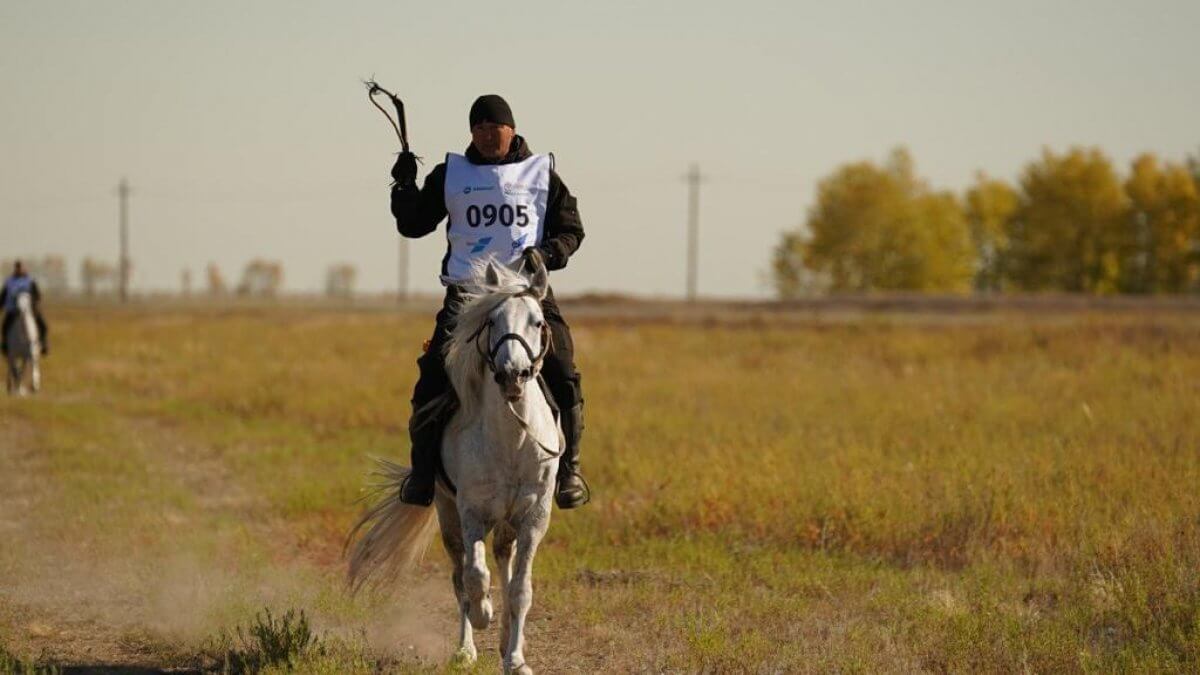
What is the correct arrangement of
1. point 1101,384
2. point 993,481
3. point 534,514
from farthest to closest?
1. point 1101,384
2. point 993,481
3. point 534,514

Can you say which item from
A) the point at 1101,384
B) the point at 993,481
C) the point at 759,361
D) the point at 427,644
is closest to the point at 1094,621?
the point at 993,481

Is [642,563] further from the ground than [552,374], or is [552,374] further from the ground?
[552,374]

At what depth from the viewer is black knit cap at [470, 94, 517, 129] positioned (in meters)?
7.22

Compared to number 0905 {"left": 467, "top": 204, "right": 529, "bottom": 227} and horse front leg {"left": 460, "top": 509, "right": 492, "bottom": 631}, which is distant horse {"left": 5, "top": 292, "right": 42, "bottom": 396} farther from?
horse front leg {"left": 460, "top": 509, "right": 492, "bottom": 631}

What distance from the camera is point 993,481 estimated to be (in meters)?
11.4

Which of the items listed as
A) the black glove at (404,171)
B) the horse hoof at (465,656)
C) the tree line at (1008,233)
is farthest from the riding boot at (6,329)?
the tree line at (1008,233)

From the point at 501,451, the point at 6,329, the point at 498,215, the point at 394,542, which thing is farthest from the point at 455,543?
the point at 6,329

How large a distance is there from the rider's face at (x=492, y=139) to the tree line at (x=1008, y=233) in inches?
2841

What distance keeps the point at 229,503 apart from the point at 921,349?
1840 centimetres

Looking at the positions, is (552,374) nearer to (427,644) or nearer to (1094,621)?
(427,644)

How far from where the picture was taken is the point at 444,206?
7426mm

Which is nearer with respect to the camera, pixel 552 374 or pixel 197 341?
pixel 552 374

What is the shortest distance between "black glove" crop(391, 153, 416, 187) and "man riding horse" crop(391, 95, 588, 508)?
0.12 m

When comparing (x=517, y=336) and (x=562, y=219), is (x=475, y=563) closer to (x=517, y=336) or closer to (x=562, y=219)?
(x=517, y=336)
